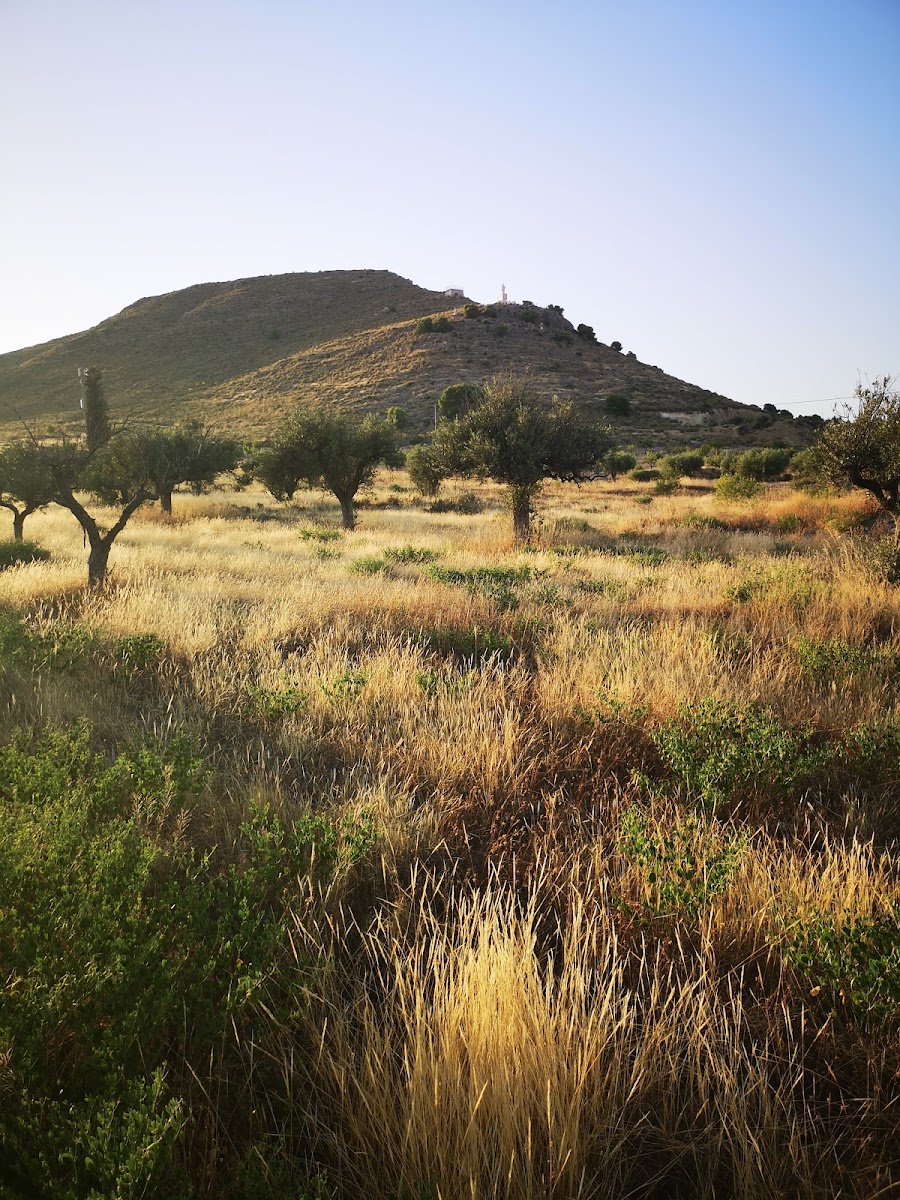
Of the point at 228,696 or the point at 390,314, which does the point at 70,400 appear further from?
the point at 228,696

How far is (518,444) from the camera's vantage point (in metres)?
19.4

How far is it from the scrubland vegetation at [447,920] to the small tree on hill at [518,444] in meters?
14.0

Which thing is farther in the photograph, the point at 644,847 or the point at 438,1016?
the point at 644,847

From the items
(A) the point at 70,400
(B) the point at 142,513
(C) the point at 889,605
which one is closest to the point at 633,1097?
(C) the point at 889,605

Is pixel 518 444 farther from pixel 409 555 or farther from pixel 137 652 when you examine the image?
pixel 137 652

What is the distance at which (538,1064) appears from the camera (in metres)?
1.74

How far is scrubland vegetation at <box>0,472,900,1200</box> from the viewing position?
63.2 inches

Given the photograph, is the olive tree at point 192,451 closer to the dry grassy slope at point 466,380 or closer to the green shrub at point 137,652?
the green shrub at point 137,652

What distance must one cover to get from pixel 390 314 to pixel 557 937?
346 ft

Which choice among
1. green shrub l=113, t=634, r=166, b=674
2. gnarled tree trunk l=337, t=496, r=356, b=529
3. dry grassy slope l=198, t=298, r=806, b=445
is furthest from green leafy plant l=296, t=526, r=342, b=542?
dry grassy slope l=198, t=298, r=806, b=445

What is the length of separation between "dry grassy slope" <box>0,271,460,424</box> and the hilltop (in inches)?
11.4

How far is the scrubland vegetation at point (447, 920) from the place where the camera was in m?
1.60

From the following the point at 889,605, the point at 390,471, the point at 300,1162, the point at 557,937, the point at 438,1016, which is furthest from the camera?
the point at 390,471

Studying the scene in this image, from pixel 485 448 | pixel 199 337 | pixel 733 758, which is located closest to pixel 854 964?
pixel 733 758
